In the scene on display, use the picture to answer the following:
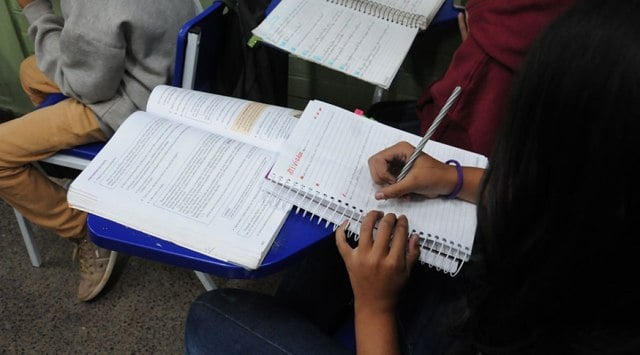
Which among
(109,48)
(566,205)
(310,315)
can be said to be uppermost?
(566,205)

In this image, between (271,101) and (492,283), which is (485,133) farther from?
(271,101)

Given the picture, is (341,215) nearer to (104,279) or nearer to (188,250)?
(188,250)

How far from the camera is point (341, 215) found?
0.71 meters

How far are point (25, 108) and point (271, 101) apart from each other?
1244mm

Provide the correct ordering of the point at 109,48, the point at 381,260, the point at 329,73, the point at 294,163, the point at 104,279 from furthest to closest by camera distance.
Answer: the point at 329,73
the point at 104,279
the point at 109,48
the point at 294,163
the point at 381,260

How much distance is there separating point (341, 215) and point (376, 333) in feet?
0.56

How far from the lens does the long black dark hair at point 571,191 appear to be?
388 mm

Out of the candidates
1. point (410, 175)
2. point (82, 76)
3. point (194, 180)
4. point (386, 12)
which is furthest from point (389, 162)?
point (82, 76)

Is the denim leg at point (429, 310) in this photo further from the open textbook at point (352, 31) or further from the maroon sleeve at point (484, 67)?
the open textbook at point (352, 31)

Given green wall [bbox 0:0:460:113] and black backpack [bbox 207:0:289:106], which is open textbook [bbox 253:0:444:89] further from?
green wall [bbox 0:0:460:113]

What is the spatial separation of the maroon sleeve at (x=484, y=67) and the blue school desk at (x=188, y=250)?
15.3 inches

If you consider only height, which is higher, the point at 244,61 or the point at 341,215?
the point at 341,215

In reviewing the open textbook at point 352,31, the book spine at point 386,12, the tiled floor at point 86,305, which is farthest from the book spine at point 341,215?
the tiled floor at point 86,305

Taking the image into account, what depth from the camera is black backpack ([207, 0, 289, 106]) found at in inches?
47.3
